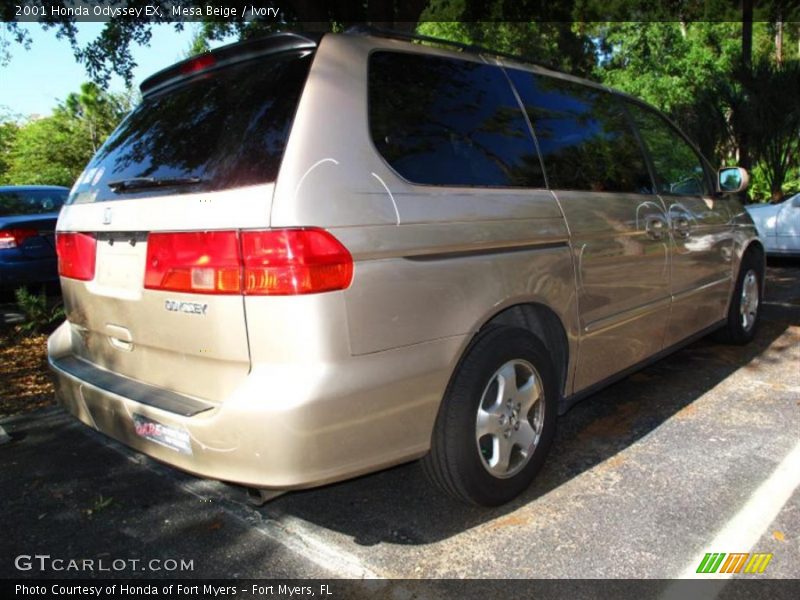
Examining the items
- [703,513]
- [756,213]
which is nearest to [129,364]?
[703,513]

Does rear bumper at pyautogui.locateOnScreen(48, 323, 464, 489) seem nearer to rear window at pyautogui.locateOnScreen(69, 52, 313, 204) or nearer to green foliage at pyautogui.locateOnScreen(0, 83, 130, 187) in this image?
rear window at pyautogui.locateOnScreen(69, 52, 313, 204)

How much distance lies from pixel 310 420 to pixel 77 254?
142 centimetres

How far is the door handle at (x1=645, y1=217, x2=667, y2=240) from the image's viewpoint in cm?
356

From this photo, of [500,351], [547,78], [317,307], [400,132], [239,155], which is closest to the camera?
[317,307]

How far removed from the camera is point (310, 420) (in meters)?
2.01

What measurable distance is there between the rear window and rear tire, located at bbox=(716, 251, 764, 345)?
393 cm

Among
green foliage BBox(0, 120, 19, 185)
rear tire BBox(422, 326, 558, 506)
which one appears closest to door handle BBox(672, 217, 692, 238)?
rear tire BBox(422, 326, 558, 506)

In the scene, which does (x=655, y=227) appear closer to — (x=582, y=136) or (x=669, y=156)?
(x=582, y=136)

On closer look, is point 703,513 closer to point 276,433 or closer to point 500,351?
point 500,351

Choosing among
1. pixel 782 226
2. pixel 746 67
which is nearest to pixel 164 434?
pixel 782 226

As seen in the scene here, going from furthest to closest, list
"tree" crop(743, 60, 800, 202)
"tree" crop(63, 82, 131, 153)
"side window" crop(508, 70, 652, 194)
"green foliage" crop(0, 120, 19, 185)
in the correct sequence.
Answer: "green foliage" crop(0, 120, 19, 185), "tree" crop(63, 82, 131, 153), "tree" crop(743, 60, 800, 202), "side window" crop(508, 70, 652, 194)

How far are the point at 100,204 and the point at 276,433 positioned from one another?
4.21 feet

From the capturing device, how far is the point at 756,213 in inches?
385

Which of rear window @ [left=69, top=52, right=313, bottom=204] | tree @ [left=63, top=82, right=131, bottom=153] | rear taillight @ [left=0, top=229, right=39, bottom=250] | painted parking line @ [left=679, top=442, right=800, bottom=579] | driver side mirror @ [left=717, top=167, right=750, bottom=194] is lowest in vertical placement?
painted parking line @ [left=679, top=442, right=800, bottom=579]
